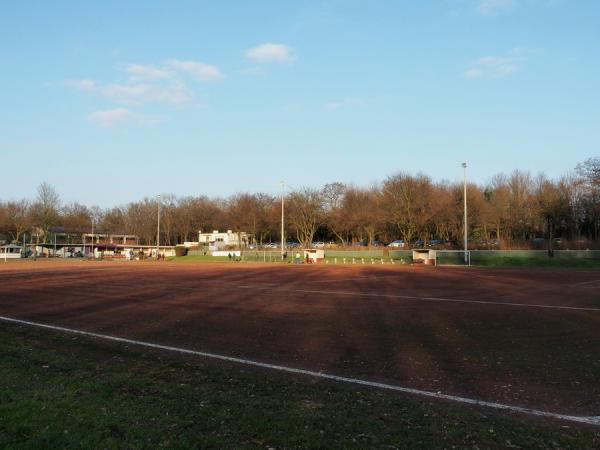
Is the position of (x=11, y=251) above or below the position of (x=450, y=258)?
above

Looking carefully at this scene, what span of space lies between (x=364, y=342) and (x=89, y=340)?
6.39m

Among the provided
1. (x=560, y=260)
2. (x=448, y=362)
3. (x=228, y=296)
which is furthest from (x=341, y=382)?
(x=560, y=260)

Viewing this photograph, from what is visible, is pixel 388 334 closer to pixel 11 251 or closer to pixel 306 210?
pixel 306 210

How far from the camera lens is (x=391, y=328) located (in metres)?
14.4

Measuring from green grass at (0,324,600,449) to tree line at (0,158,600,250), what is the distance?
2410 inches

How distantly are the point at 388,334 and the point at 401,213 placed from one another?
205 ft

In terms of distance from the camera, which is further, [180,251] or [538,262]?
[180,251]

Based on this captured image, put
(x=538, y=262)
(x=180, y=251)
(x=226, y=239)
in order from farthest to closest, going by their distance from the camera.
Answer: (x=226, y=239) < (x=180, y=251) < (x=538, y=262)

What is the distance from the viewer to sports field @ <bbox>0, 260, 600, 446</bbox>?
Answer: 322 inches

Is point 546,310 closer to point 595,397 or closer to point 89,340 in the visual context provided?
point 595,397

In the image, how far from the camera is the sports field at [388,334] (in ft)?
26.8

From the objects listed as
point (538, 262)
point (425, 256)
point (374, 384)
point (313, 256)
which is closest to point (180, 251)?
point (313, 256)

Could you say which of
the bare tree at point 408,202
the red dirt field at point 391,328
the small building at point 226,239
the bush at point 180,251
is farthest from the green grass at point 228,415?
the small building at point 226,239

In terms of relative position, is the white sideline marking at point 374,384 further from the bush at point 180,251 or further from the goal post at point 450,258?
the bush at point 180,251
